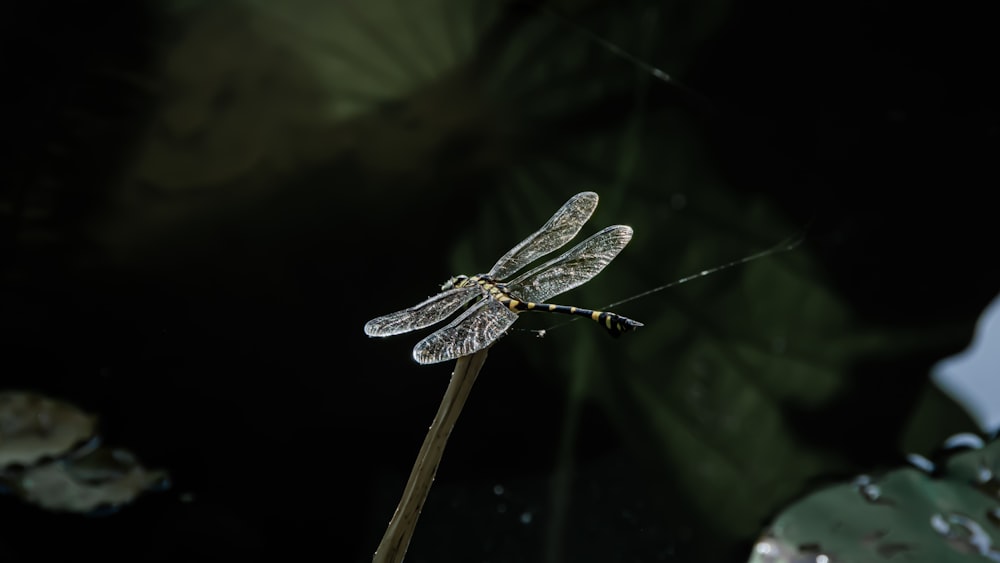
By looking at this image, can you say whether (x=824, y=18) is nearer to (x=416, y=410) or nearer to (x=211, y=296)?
(x=416, y=410)

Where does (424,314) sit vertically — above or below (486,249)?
below

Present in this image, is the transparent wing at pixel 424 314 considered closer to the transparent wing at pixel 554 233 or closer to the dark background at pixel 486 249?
the transparent wing at pixel 554 233

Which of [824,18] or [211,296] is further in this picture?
[824,18]

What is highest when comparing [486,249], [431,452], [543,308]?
[486,249]

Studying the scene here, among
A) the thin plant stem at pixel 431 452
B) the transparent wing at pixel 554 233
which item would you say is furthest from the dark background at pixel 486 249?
the thin plant stem at pixel 431 452

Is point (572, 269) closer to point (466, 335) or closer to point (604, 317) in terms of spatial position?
point (604, 317)

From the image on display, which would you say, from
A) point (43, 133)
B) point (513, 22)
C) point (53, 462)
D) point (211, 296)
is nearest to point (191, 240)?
point (211, 296)

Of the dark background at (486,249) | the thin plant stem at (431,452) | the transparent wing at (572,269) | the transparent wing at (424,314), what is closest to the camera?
the thin plant stem at (431,452)

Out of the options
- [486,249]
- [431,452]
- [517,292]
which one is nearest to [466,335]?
[431,452]
